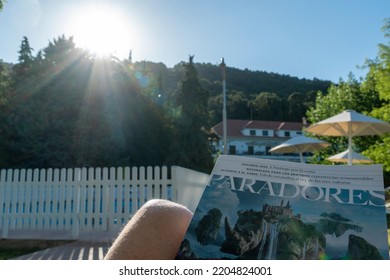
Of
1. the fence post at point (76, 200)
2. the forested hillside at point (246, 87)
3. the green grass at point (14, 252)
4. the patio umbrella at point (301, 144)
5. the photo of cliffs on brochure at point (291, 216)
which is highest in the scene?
the forested hillside at point (246, 87)

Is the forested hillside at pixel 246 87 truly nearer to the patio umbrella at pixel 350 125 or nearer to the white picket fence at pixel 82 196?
the patio umbrella at pixel 350 125

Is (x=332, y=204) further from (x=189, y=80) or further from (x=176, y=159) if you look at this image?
(x=189, y=80)

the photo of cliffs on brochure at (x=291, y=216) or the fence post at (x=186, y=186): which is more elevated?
the photo of cliffs on brochure at (x=291, y=216)

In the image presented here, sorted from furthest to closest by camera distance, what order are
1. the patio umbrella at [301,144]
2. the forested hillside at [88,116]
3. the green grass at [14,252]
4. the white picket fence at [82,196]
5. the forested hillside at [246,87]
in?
the forested hillside at [246,87] → the forested hillside at [88,116] → the patio umbrella at [301,144] → the white picket fence at [82,196] → the green grass at [14,252]

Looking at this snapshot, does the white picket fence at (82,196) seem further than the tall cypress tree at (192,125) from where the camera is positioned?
No

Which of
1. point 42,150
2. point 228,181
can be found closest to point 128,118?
point 42,150

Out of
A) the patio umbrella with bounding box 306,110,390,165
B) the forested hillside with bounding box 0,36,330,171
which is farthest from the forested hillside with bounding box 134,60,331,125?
the patio umbrella with bounding box 306,110,390,165

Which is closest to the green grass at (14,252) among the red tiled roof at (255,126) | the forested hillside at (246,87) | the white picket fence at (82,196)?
the white picket fence at (82,196)
